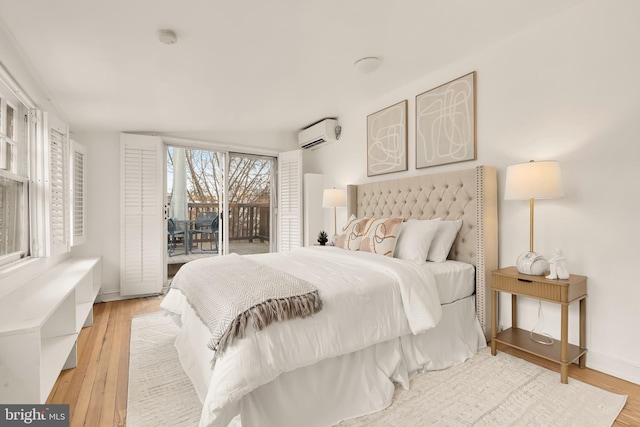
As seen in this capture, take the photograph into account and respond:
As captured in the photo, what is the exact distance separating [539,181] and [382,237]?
123 cm

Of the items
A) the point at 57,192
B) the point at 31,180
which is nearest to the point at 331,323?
the point at 31,180

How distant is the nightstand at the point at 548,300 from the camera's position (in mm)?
1896

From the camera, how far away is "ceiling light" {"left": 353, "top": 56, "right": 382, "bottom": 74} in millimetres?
2644

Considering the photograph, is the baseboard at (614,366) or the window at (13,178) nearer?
the baseboard at (614,366)

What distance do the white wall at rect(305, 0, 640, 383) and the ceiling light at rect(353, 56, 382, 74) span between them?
0.93 metres

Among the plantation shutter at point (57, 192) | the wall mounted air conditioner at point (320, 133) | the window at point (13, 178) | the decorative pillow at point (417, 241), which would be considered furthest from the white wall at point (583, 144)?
the plantation shutter at point (57, 192)

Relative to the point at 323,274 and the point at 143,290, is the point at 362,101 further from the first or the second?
the point at 143,290

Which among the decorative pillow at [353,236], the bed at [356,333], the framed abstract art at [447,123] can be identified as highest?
the framed abstract art at [447,123]

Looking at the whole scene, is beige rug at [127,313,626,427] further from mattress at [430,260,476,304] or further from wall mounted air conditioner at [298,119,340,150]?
wall mounted air conditioner at [298,119,340,150]

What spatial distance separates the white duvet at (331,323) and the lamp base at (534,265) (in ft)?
2.24

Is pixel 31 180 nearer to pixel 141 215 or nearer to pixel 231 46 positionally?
pixel 141 215

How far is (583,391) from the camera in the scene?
1815 mm

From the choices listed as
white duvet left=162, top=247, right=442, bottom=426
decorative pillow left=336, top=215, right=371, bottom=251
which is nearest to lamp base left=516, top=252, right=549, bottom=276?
white duvet left=162, top=247, right=442, bottom=426

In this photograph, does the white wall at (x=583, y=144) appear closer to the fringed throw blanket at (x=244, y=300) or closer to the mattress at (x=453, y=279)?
the mattress at (x=453, y=279)
